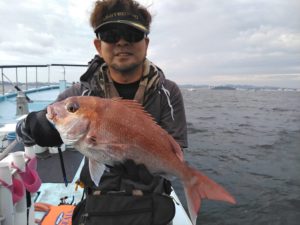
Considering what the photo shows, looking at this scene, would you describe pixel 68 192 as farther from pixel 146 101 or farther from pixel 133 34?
pixel 133 34

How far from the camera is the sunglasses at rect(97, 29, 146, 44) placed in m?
2.92

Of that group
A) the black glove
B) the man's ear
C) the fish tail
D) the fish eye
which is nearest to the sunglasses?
the man's ear

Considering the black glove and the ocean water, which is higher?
the black glove

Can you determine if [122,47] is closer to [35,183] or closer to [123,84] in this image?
[123,84]

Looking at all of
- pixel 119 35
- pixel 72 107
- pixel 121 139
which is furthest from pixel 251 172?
pixel 72 107

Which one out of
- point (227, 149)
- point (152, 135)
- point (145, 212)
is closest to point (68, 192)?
point (145, 212)

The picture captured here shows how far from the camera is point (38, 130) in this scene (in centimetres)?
283

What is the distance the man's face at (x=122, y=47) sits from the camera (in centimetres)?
293

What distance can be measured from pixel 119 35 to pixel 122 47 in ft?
0.37

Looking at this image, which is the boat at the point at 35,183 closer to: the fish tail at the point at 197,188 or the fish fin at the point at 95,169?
the fish fin at the point at 95,169

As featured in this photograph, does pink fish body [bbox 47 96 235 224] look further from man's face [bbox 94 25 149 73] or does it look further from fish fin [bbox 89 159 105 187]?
man's face [bbox 94 25 149 73]

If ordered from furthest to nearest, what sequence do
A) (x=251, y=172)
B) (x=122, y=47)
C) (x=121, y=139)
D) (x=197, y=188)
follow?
(x=251, y=172) → (x=122, y=47) → (x=197, y=188) → (x=121, y=139)

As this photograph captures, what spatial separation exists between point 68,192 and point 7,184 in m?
2.65

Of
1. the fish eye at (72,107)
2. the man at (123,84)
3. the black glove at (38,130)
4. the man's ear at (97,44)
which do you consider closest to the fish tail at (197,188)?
the man at (123,84)
